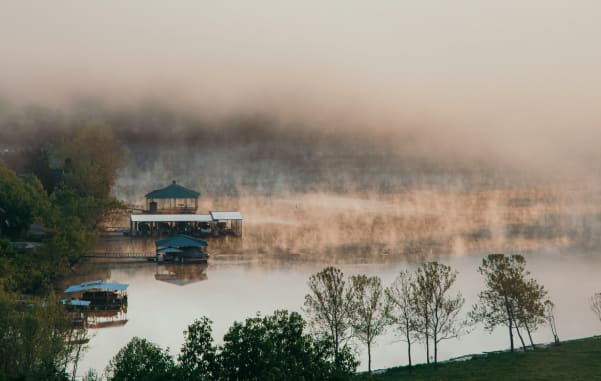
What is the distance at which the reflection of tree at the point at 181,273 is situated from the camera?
1854 inches

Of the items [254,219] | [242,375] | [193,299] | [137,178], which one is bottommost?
[242,375]

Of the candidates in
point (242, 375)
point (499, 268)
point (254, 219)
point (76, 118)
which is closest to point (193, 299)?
point (499, 268)

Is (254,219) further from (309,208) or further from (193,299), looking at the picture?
(193,299)

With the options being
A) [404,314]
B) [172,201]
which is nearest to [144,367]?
[404,314]

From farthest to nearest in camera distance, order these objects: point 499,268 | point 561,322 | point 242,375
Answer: point 561,322
point 499,268
point 242,375

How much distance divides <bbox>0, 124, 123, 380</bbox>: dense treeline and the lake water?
2260 mm

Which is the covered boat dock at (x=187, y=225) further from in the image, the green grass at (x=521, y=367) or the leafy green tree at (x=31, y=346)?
the leafy green tree at (x=31, y=346)

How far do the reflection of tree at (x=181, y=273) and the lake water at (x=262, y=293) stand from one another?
0.18 feet

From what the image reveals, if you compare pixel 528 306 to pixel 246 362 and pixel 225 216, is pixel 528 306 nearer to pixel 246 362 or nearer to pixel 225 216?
pixel 246 362

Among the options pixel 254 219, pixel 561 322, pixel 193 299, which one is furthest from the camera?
pixel 254 219

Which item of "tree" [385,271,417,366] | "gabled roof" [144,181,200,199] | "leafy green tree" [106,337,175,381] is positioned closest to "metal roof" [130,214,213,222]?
"gabled roof" [144,181,200,199]

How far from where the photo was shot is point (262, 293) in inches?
1693

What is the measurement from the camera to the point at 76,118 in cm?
10419

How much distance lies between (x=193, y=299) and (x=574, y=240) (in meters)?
29.4
